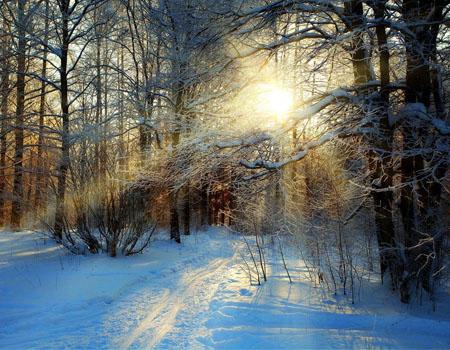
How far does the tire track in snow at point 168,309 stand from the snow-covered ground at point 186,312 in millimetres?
17

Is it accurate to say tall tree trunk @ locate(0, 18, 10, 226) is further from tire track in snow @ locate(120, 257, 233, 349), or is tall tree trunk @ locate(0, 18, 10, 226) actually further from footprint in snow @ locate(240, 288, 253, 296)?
footprint in snow @ locate(240, 288, 253, 296)

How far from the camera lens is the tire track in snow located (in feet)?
12.7

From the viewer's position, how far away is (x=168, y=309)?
489 cm

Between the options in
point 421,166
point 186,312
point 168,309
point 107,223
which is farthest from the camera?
point 107,223

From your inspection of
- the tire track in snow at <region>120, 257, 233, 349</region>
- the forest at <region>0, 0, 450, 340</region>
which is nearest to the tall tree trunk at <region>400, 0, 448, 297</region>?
the forest at <region>0, 0, 450, 340</region>

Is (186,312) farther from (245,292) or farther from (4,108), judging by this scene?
(4,108)

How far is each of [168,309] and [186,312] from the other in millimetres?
370

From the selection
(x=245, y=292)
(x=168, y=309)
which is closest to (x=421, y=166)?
(x=245, y=292)

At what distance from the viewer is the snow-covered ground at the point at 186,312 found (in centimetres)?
368

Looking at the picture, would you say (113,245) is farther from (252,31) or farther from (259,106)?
(252,31)

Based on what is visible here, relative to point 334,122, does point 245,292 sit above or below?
below

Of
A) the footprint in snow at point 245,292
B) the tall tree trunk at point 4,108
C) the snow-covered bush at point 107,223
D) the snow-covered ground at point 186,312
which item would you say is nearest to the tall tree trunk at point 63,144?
the snow-covered bush at point 107,223

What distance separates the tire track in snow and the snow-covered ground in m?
0.02

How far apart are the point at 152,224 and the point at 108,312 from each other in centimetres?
448
